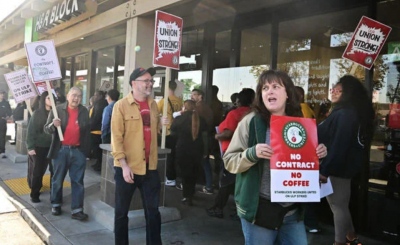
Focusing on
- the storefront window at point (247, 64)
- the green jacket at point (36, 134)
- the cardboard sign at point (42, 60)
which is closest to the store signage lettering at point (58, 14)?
the cardboard sign at point (42, 60)

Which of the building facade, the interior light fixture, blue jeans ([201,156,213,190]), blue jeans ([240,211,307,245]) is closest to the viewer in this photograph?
blue jeans ([240,211,307,245])

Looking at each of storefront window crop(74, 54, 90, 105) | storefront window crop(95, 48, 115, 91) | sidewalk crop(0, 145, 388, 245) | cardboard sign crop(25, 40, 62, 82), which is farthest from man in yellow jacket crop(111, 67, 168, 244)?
storefront window crop(74, 54, 90, 105)

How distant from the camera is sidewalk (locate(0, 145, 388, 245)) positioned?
4.47 metres

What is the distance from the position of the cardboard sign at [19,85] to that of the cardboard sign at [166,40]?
4.09 m

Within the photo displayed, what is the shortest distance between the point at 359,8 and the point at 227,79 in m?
2.86

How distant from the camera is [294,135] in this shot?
7.30 ft

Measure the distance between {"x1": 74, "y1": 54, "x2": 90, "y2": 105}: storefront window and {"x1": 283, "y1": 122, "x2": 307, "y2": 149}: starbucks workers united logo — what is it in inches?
435

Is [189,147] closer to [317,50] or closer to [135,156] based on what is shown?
[135,156]

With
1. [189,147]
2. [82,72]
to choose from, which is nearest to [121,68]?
[82,72]

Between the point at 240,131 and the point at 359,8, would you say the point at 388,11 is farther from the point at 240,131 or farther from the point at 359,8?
the point at 240,131

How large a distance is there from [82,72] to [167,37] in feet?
29.5

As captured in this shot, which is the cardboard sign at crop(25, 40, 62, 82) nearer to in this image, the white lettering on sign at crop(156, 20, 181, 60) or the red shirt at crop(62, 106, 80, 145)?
the red shirt at crop(62, 106, 80, 145)

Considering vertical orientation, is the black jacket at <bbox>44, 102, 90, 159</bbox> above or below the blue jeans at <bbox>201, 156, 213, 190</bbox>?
above

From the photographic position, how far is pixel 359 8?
5102mm
